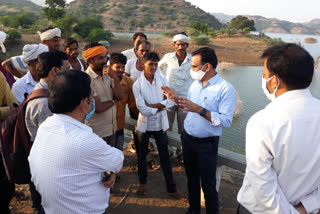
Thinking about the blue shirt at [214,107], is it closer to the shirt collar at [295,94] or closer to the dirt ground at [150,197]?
the shirt collar at [295,94]

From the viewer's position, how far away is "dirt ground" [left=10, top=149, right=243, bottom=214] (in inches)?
111

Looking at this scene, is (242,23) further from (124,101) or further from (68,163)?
(68,163)

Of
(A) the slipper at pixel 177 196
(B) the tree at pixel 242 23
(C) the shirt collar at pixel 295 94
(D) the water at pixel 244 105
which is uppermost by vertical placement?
(B) the tree at pixel 242 23

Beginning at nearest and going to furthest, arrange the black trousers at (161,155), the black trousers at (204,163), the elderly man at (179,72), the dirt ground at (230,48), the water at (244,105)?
1. the black trousers at (204,163)
2. the black trousers at (161,155)
3. the elderly man at (179,72)
4. the water at (244,105)
5. the dirt ground at (230,48)

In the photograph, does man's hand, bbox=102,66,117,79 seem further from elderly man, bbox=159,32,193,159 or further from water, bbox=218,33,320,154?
water, bbox=218,33,320,154

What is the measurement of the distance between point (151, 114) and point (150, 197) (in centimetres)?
113

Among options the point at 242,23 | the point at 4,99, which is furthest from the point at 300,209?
the point at 242,23

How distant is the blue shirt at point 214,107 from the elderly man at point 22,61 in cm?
269

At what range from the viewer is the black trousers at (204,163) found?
7.70ft

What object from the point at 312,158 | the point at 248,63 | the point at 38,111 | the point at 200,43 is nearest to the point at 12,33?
the point at 200,43

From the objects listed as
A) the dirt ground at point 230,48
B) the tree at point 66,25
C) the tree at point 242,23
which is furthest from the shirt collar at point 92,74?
the tree at point 242,23

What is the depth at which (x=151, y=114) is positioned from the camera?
2.88 meters

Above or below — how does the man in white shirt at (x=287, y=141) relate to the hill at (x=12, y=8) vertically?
below

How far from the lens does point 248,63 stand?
807 inches
